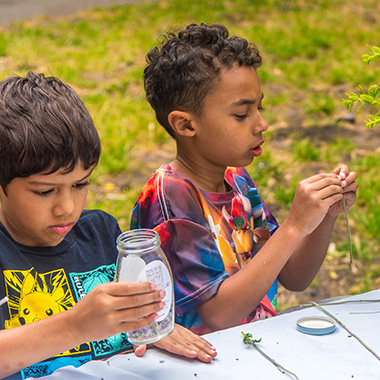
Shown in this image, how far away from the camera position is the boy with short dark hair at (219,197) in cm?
178

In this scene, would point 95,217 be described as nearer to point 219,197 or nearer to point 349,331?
point 219,197

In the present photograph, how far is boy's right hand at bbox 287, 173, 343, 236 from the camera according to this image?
175cm

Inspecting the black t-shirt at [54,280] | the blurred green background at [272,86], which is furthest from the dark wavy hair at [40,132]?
the blurred green background at [272,86]

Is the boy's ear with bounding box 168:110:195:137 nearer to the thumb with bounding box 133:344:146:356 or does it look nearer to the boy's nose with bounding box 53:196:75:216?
the boy's nose with bounding box 53:196:75:216

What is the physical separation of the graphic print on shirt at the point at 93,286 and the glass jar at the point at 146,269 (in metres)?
0.34

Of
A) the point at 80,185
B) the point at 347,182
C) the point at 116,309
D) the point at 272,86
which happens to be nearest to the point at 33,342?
the point at 116,309

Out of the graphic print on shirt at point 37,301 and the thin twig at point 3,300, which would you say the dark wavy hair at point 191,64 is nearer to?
the graphic print on shirt at point 37,301

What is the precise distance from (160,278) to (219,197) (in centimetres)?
73

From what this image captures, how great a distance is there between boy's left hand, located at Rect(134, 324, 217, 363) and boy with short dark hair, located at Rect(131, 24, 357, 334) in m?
0.24

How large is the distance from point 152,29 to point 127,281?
A: 6141mm

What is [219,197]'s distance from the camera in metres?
2.00

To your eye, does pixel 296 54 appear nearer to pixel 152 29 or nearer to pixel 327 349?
pixel 152 29

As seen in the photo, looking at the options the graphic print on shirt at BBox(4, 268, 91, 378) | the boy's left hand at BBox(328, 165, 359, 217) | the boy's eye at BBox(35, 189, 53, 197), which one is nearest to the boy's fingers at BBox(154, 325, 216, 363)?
the graphic print on shirt at BBox(4, 268, 91, 378)

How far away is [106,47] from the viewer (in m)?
6.45
